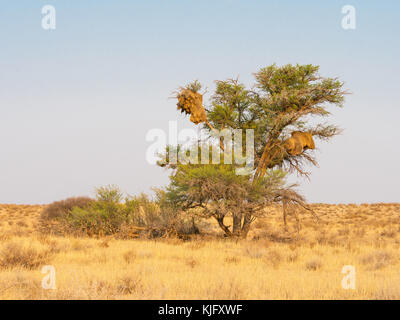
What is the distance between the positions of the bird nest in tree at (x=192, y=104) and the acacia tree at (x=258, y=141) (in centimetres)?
52

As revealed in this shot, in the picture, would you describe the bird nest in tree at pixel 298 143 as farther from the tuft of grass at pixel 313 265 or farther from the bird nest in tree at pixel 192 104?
the tuft of grass at pixel 313 265

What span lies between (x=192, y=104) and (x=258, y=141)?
3.63 meters

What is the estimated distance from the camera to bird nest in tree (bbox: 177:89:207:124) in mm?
18078

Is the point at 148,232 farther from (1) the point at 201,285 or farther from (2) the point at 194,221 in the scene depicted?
(1) the point at 201,285

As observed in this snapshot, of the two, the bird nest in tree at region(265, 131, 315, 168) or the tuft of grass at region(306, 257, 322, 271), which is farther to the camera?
the bird nest in tree at region(265, 131, 315, 168)

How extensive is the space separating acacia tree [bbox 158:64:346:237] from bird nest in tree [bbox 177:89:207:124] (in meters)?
0.52

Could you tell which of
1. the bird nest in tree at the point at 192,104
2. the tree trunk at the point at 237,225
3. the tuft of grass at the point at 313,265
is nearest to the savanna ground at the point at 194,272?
the tuft of grass at the point at 313,265

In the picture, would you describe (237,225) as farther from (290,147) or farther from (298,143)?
(298,143)

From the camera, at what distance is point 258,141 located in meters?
18.8

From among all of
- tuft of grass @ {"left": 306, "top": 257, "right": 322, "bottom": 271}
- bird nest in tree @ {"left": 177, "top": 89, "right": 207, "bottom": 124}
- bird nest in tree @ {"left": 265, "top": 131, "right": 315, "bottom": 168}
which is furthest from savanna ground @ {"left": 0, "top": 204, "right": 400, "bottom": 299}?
bird nest in tree @ {"left": 177, "top": 89, "right": 207, "bottom": 124}

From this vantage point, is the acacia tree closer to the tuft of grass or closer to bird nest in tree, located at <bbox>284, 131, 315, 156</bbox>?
bird nest in tree, located at <bbox>284, 131, 315, 156</bbox>

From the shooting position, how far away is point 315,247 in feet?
49.2

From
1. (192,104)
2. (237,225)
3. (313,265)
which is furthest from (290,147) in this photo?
(313,265)
